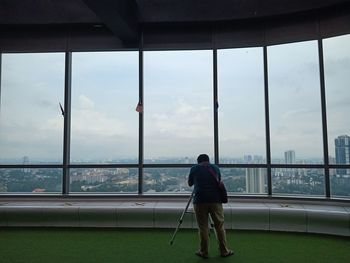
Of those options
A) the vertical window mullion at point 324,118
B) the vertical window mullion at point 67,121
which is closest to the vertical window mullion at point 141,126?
the vertical window mullion at point 67,121

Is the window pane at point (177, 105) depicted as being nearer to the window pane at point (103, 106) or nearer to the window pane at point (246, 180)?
the window pane at point (103, 106)

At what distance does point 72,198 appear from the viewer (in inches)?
252

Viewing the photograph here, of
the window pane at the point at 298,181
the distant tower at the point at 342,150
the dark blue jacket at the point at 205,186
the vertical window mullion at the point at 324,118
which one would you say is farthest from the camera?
the window pane at the point at 298,181

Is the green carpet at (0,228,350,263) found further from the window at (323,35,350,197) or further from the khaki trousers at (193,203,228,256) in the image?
the window at (323,35,350,197)

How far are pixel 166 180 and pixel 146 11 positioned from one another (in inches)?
124

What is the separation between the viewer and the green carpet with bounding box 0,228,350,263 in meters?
4.00

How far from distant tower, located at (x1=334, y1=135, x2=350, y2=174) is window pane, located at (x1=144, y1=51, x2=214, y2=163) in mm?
2185

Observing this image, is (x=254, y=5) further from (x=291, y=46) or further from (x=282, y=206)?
(x=282, y=206)

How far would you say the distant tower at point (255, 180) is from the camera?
20.5ft

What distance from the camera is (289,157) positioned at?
6.09 meters

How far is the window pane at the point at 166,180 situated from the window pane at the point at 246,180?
31.2 inches

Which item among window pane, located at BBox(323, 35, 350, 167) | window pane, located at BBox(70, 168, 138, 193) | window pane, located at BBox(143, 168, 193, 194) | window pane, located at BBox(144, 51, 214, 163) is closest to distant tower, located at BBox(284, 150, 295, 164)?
window pane, located at BBox(323, 35, 350, 167)

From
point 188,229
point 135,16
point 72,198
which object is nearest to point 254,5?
point 135,16

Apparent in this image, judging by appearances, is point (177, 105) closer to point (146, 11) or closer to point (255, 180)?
point (146, 11)
